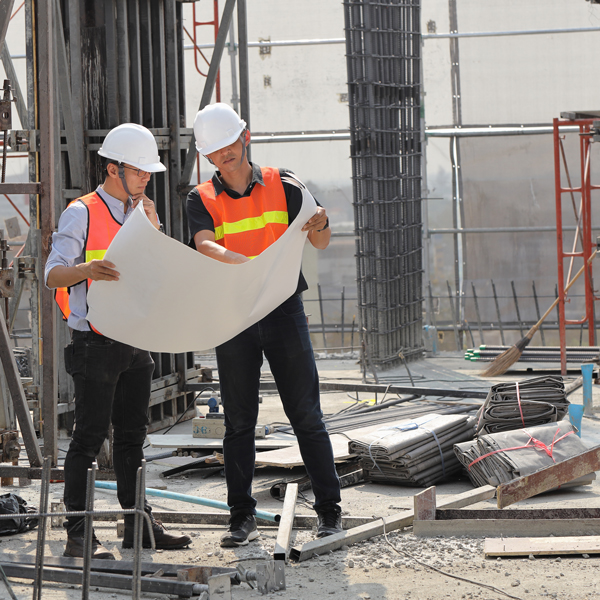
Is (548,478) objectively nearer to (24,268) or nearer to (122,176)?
(122,176)

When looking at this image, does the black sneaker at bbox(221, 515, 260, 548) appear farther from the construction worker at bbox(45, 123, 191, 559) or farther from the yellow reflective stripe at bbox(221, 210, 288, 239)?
the yellow reflective stripe at bbox(221, 210, 288, 239)

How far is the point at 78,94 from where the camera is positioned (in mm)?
7328

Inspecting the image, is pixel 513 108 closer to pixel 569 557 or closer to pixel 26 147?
pixel 26 147

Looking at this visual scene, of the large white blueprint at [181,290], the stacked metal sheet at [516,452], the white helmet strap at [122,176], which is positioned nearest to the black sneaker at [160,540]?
the large white blueprint at [181,290]

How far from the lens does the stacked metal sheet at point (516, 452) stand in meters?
5.26

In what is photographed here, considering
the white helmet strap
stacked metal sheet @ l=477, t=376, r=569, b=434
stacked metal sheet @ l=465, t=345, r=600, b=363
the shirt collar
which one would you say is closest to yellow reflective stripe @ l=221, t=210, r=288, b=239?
the shirt collar

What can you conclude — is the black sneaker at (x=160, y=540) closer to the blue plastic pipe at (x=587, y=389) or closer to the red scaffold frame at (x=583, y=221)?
the blue plastic pipe at (x=587, y=389)

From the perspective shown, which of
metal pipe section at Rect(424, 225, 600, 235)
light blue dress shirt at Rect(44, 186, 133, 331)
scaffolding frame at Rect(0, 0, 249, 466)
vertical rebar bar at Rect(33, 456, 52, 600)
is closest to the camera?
vertical rebar bar at Rect(33, 456, 52, 600)

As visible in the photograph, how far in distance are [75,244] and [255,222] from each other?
84 cm

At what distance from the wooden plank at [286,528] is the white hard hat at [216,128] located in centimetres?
181

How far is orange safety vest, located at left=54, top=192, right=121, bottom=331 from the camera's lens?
4.03 metres

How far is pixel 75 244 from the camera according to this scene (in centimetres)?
397

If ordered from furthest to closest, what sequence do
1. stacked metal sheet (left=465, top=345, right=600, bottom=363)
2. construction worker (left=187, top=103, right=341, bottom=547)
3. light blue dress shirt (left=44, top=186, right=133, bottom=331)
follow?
stacked metal sheet (left=465, top=345, right=600, bottom=363), construction worker (left=187, top=103, right=341, bottom=547), light blue dress shirt (left=44, top=186, right=133, bottom=331)

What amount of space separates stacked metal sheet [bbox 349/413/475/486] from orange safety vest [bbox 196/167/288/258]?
192 cm
